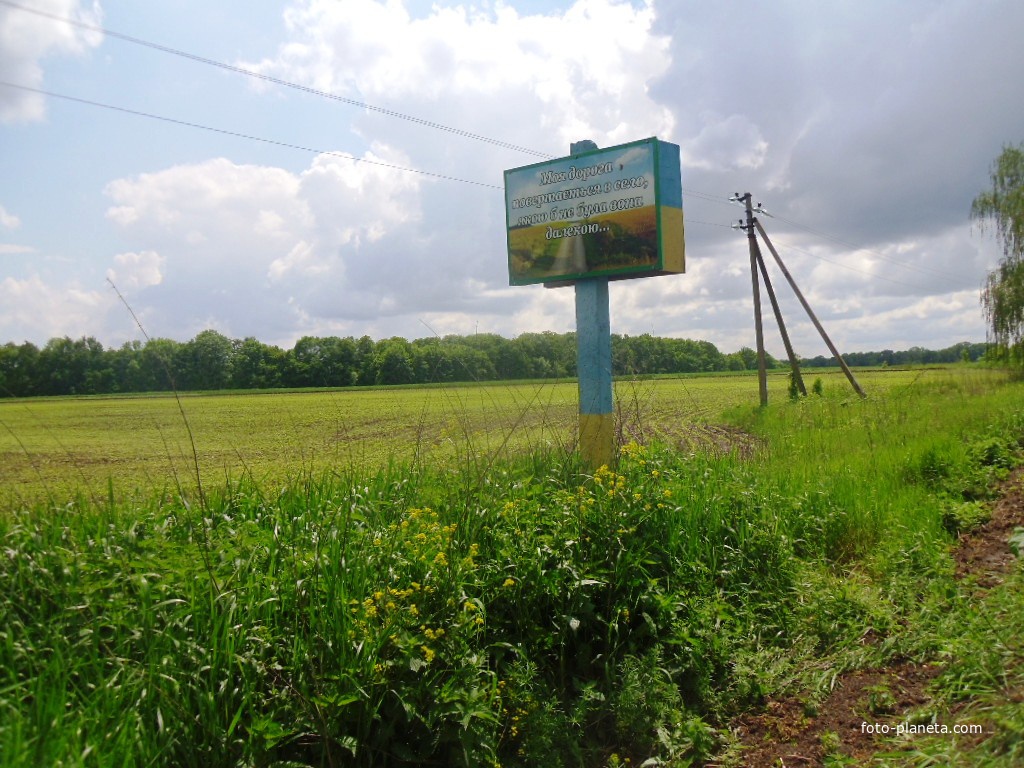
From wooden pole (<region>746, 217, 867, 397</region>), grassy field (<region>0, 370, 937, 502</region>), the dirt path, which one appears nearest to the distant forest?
grassy field (<region>0, 370, 937, 502</region>)

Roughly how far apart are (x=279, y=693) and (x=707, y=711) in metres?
2.20

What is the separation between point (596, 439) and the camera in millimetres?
6852

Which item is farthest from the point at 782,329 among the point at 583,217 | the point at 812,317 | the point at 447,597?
the point at 447,597

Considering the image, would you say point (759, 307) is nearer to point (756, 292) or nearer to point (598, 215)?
point (756, 292)

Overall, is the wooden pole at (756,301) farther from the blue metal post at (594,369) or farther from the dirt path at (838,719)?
the dirt path at (838,719)

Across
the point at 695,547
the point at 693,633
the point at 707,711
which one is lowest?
the point at 707,711

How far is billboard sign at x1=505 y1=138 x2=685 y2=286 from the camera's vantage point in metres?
6.97

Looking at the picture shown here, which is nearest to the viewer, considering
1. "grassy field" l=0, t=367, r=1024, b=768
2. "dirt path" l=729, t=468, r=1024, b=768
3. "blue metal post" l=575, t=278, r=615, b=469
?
"grassy field" l=0, t=367, r=1024, b=768

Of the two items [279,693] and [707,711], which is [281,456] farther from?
[707,711]

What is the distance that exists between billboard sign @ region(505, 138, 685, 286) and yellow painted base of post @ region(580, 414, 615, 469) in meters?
1.45

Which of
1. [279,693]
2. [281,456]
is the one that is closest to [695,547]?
[279,693]

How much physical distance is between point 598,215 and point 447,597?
186 inches

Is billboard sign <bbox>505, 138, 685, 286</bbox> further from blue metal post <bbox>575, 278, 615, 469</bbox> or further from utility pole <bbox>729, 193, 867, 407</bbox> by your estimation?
utility pole <bbox>729, 193, 867, 407</bbox>

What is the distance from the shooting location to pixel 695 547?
484 cm
